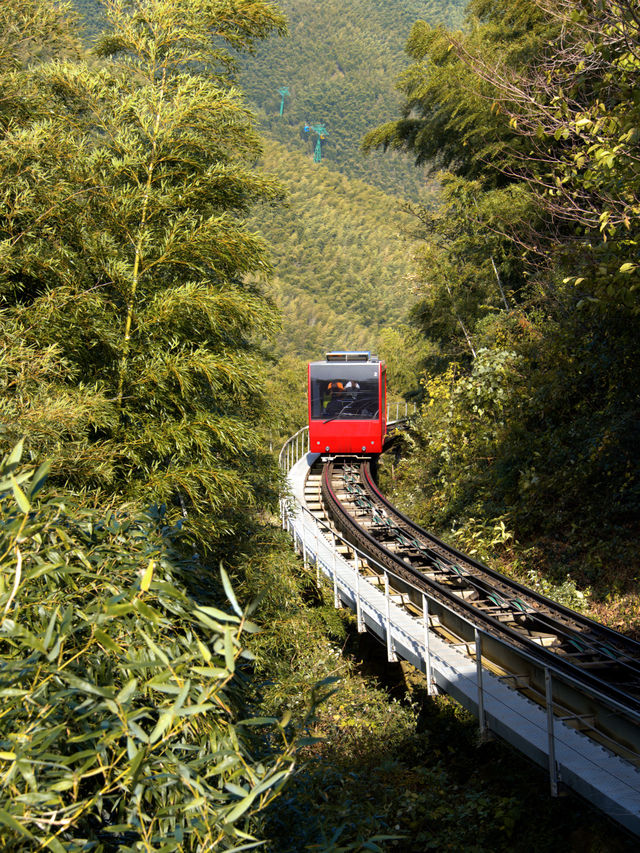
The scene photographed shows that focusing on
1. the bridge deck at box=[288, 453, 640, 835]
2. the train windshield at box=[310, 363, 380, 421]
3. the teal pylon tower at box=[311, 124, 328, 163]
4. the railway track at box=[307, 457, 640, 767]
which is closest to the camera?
the bridge deck at box=[288, 453, 640, 835]

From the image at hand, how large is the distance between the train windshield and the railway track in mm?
4021

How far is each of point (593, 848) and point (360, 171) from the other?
12697cm

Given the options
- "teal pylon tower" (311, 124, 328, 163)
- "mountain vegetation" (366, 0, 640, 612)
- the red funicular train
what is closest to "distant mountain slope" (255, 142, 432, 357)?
"teal pylon tower" (311, 124, 328, 163)

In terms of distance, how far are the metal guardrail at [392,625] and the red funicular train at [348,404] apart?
11.0 ft

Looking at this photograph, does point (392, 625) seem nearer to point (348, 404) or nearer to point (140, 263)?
point (140, 263)

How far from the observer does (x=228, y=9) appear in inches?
316

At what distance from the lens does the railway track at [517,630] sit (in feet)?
18.6

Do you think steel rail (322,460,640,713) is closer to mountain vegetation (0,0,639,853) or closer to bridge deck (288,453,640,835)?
bridge deck (288,453,640,835)

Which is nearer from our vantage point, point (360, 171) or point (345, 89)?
point (360, 171)

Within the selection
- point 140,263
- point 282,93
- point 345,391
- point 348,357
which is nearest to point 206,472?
point 140,263

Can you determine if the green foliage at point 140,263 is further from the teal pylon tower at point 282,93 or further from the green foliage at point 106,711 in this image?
the teal pylon tower at point 282,93

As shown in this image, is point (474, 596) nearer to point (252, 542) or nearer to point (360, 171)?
point (252, 542)

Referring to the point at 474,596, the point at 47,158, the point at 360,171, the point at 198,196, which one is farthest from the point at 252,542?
the point at 360,171

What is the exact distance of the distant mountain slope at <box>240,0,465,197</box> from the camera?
126062 millimetres
